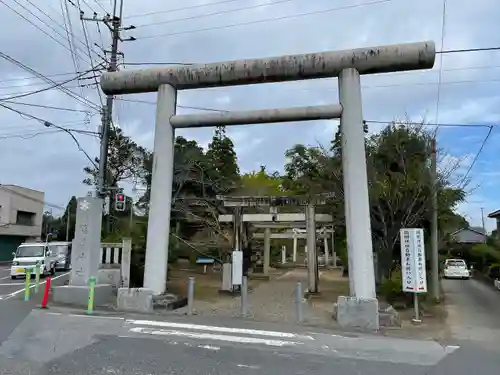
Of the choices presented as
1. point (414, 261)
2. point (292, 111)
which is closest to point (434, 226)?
point (414, 261)

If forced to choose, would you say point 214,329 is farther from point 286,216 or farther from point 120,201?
point 120,201

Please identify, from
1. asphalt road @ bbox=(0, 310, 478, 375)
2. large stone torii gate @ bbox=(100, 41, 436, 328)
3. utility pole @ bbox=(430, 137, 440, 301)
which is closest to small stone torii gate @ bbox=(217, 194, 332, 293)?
utility pole @ bbox=(430, 137, 440, 301)

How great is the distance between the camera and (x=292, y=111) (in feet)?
35.5

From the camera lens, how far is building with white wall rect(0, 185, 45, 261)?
43.8 metres

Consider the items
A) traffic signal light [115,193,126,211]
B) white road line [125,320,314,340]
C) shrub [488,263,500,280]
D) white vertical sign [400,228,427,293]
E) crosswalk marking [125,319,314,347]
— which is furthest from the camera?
shrub [488,263,500,280]

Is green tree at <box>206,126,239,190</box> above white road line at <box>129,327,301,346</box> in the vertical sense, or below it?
above

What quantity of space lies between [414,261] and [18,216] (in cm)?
4734

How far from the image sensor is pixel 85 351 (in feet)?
22.0

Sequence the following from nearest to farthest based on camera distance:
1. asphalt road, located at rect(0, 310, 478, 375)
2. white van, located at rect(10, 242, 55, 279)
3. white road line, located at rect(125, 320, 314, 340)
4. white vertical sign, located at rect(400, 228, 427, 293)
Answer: asphalt road, located at rect(0, 310, 478, 375) → white road line, located at rect(125, 320, 314, 340) → white vertical sign, located at rect(400, 228, 427, 293) → white van, located at rect(10, 242, 55, 279)

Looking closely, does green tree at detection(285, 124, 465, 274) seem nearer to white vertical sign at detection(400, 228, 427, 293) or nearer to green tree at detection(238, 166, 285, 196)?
white vertical sign at detection(400, 228, 427, 293)

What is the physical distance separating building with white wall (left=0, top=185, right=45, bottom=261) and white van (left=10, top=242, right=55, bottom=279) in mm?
22384

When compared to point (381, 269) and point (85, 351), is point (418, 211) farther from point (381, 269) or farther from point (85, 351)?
point (85, 351)

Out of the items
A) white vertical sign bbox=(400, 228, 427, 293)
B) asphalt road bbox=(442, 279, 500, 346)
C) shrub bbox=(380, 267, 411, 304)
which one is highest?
white vertical sign bbox=(400, 228, 427, 293)

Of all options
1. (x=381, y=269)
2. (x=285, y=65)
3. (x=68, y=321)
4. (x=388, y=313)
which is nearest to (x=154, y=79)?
(x=285, y=65)
